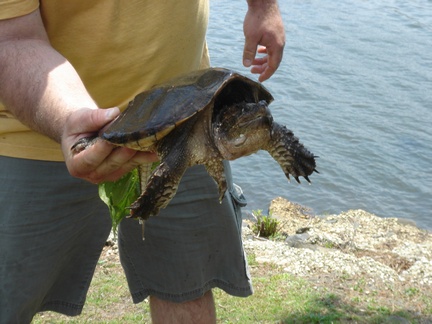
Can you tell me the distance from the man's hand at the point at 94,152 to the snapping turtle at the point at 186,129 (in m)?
0.03

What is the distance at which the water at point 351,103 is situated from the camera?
6320 mm

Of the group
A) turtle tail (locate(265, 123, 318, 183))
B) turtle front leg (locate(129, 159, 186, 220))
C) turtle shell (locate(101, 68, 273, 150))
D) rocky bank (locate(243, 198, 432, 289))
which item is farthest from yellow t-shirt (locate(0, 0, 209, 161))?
rocky bank (locate(243, 198, 432, 289))

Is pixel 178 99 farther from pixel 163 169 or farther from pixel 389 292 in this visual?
pixel 389 292

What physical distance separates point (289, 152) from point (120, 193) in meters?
0.60

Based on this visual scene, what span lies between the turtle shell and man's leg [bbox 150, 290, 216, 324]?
101 centimetres

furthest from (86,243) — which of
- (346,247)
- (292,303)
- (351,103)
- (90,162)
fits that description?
(351,103)

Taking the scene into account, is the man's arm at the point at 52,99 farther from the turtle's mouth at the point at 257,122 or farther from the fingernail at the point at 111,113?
the turtle's mouth at the point at 257,122

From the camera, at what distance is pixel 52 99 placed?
1.86m

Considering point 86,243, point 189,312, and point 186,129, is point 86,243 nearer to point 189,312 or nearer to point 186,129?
point 189,312

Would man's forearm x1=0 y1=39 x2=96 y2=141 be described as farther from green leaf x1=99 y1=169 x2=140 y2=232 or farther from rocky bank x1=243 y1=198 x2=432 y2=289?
rocky bank x1=243 y1=198 x2=432 y2=289

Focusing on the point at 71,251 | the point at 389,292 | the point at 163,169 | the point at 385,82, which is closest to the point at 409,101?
the point at 385,82

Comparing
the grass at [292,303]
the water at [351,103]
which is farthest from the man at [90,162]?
the water at [351,103]

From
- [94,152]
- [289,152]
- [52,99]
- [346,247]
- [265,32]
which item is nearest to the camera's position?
[94,152]

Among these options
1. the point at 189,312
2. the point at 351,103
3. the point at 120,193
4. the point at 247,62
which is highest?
the point at 247,62
